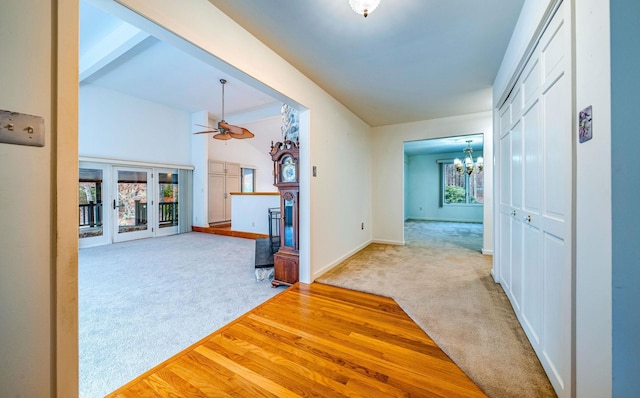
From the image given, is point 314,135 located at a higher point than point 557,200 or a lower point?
higher

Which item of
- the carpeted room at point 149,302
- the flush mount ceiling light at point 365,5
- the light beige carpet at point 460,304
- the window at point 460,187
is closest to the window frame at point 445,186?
the window at point 460,187

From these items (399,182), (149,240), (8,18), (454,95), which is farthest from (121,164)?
(454,95)

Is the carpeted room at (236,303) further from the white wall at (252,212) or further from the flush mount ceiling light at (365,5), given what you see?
the flush mount ceiling light at (365,5)

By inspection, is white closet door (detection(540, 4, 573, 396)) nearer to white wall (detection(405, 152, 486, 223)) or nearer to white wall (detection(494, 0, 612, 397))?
white wall (detection(494, 0, 612, 397))

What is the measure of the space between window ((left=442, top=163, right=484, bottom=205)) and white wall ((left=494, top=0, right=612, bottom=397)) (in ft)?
26.1

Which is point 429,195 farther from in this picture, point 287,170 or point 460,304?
point 287,170

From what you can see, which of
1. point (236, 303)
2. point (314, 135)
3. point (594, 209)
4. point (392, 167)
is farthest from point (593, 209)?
point (392, 167)

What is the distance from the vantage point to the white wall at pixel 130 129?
15.7 feet

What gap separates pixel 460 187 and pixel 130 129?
10.1 metres

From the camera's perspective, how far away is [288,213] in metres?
2.93

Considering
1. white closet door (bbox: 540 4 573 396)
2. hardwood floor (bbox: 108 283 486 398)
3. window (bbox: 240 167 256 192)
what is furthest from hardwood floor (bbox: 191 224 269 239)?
white closet door (bbox: 540 4 573 396)

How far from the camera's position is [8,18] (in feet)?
2.75

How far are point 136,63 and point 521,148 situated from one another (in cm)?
572

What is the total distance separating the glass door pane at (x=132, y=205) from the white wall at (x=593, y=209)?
705 centimetres
